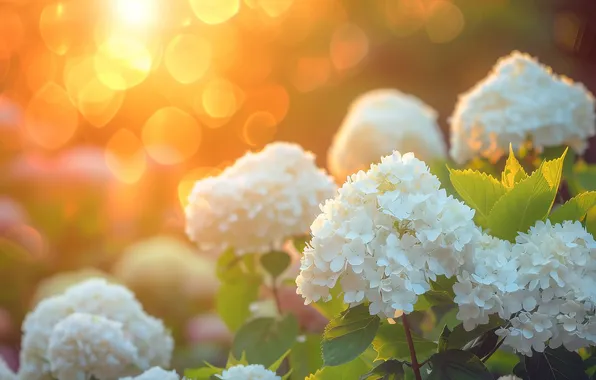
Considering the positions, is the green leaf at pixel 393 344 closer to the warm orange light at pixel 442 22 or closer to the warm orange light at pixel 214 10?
the warm orange light at pixel 214 10

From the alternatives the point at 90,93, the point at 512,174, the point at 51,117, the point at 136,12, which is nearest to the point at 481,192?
the point at 512,174

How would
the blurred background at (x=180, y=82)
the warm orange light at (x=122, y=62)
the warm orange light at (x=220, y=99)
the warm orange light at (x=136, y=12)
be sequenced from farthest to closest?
the warm orange light at (x=220, y=99) < the warm orange light at (x=122, y=62) < the warm orange light at (x=136, y=12) < the blurred background at (x=180, y=82)

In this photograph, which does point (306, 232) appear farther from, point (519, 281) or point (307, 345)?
point (519, 281)

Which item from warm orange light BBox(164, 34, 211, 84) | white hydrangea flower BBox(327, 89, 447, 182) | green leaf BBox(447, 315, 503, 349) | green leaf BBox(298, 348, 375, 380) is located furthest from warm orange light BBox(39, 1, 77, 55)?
green leaf BBox(447, 315, 503, 349)

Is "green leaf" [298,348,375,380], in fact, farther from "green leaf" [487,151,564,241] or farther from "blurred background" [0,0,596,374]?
"blurred background" [0,0,596,374]

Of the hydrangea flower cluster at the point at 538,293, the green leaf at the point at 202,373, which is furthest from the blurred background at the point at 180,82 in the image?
the hydrangea flower cluster at the point at 538,293

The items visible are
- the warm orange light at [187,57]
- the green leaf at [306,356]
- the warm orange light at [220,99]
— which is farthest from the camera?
the warm orange light at [220,99]

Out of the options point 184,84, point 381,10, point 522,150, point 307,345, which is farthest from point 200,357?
point 381,10
